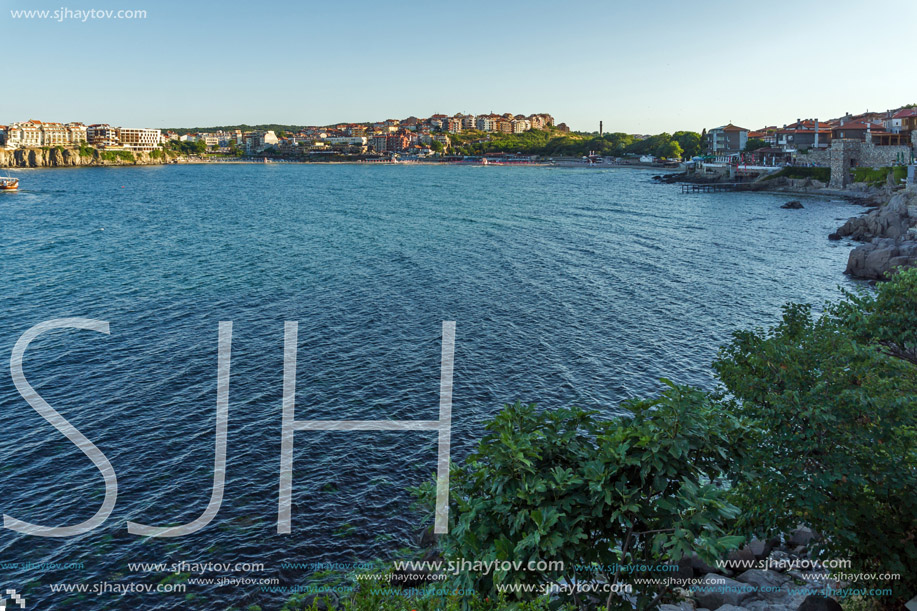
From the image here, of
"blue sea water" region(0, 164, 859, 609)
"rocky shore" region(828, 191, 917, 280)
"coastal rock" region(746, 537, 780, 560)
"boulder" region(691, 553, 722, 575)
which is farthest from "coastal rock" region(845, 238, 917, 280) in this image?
"boulder" region(691, 553, 722, 575)

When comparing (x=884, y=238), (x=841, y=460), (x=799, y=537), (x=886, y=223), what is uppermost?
(x=886, y=223)

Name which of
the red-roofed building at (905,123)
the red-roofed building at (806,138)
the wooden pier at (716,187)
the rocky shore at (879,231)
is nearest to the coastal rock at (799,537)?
the rocky shore at (879,231)

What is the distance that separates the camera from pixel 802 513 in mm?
11398

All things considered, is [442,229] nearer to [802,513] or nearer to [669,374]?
[669,374]

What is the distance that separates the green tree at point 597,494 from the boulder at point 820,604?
4.32 meters

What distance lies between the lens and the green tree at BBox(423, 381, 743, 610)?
8305 mm

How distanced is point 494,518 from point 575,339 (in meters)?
27.6

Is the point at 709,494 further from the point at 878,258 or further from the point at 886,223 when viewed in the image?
the point at 886,223

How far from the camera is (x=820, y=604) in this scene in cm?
1152

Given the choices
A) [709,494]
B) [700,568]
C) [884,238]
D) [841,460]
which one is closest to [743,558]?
[700,568]

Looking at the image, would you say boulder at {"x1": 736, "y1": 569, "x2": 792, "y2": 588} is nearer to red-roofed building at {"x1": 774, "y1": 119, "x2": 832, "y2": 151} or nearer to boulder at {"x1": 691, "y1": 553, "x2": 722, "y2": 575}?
boulder at {"x1": 691, "y1": 553, "x2": 722, "y2": 575}

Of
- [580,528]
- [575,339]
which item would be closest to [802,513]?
[580,528]

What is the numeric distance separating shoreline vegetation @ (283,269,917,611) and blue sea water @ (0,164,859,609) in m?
5.75

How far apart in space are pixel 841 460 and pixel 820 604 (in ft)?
10.2
